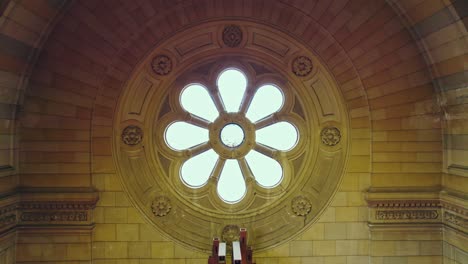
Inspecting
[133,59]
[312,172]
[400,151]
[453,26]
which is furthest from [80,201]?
[453,26]

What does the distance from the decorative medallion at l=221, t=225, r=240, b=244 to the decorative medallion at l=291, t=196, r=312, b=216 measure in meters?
0.91

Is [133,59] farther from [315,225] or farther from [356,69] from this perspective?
[315,225]

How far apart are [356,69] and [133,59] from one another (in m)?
3.25

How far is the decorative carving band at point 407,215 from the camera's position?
5.32 metres

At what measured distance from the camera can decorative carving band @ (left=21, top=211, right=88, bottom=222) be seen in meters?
5.18

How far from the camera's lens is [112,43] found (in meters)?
5.09

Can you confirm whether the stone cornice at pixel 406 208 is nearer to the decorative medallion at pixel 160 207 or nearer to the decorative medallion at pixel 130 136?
the decorative medallion at pixel 160 207

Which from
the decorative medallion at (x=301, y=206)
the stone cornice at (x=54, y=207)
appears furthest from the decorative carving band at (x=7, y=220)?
the decorative medallion at (x=301, y=206)

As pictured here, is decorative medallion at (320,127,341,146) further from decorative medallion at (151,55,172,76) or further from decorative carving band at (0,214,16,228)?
decorative carving band at (0,214,16,228)

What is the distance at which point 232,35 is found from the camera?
5266mm

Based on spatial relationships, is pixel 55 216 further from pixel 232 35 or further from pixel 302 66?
pixel 302 66

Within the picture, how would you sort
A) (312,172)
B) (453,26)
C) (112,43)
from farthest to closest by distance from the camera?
(312,172) < (112,43) < (453,26)

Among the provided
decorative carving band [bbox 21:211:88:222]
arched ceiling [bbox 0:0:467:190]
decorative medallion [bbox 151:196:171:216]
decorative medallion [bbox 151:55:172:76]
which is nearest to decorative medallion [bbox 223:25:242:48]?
arched ceiling [bbox 0:0:467:190]

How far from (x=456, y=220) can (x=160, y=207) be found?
4.20m
